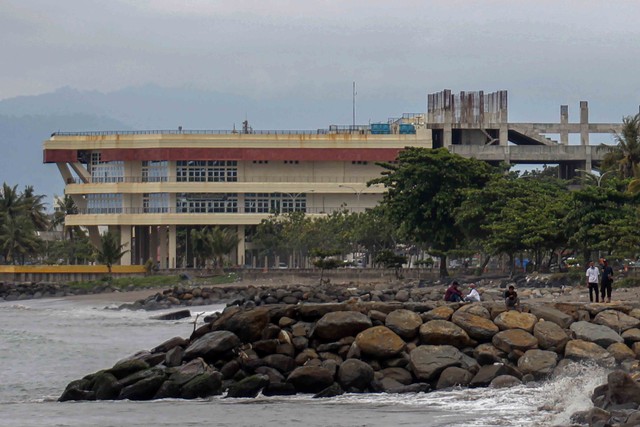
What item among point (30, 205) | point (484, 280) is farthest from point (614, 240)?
point (30, 205)

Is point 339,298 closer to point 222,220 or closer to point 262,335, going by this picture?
point 262,335

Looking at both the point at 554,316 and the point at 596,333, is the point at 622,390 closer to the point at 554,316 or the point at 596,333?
the point at 596,333

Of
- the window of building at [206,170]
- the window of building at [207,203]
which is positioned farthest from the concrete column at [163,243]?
the window of building at [206,170]

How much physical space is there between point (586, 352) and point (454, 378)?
10.5 feet

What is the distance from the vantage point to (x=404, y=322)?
29.2m

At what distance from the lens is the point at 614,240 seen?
57.6 metres

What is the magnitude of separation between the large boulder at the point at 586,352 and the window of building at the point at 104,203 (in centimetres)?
8398

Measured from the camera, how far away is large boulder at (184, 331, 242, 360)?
92.6ft

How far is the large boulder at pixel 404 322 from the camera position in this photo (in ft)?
94.7

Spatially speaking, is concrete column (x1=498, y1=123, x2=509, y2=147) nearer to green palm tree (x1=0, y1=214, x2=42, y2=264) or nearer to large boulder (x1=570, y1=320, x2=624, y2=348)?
green palm tree (x1=0, y1=214, x2=42, y2=264)

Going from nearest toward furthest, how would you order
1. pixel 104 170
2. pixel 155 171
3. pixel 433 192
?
pixel 433 192 → pixel 155 171 → pixel 104 170

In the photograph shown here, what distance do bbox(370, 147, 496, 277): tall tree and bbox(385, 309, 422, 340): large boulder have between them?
4547 centimetres

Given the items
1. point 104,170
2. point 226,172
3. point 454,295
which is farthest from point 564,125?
point 454,295

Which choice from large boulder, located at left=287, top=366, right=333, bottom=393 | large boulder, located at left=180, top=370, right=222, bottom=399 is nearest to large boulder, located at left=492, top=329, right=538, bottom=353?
large boulder, located at left=287, top=366, right=333, bottom=393
